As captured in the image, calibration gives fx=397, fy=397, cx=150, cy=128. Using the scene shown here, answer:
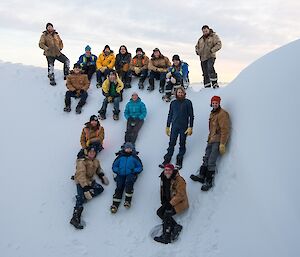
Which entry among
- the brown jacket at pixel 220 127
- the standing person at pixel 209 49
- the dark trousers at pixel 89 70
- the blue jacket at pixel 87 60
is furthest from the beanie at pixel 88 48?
the brown jacket at pixel 220 127

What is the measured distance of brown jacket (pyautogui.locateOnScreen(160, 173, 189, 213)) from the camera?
9078 mm

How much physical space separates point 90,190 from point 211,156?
323 centimetres

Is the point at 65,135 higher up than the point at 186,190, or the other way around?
the point at 65,135

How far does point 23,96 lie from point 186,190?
8.36m

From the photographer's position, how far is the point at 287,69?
9688 millimetres

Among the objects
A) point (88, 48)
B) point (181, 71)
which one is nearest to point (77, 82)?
point (88, 48)

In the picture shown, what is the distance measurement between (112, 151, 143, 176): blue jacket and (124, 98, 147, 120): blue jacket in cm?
232

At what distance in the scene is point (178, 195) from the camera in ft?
29.8

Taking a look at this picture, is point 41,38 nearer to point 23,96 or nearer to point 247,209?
point 23,96

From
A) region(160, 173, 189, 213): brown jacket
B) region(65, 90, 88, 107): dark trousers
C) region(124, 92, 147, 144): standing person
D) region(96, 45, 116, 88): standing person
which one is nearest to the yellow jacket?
region(96, 45, 116, 88): standing person

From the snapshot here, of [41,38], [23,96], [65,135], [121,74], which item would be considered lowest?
[65,135]

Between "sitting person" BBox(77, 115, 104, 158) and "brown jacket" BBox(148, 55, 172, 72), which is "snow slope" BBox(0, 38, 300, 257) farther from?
"brown jacket" BBox(148, 55, 172, 72)

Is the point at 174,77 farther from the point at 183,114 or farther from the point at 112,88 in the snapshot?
the point at 183,114

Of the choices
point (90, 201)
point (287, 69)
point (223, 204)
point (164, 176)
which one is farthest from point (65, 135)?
point (287, 69)
